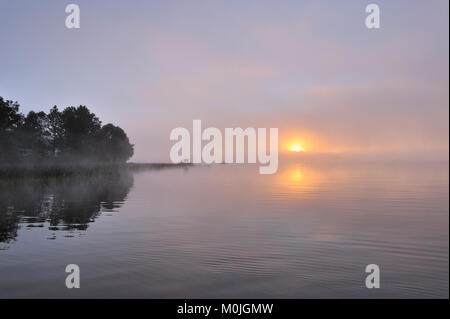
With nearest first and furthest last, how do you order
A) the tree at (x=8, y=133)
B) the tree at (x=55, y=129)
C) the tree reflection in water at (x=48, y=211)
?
the tree reflection in water at (x=48, y=211) < the tree at (x=8, y=133) < the tree at (x=55, y=129)

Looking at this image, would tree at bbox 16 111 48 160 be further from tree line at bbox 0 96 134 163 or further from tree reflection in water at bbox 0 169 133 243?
tree reflection in water at bbox 0 169 133 243

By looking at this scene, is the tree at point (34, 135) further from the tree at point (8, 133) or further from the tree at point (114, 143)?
the tree at point (114, 143)

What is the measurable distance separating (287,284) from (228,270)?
7.80ft

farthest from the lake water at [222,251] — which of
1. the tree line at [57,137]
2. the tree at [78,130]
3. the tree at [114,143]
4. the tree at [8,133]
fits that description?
the tree at [114,143]

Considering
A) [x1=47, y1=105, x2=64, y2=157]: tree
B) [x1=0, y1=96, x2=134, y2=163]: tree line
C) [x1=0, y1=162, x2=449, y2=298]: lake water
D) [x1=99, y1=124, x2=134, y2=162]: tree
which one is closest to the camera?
[x1=0, y1=162, x2=449, y2=298]: lake water

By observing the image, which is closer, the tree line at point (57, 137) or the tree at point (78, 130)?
the tree line at point (57, 137)

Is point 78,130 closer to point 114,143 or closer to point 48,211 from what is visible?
point 114,143

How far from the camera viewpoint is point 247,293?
10.8 meters

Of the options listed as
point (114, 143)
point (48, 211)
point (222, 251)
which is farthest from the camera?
point (114, 143)

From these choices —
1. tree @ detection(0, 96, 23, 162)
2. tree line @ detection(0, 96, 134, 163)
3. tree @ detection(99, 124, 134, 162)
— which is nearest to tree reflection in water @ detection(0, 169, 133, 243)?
tree @ detection(0, 96, 23, 162)

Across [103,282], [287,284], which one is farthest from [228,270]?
[103,282]

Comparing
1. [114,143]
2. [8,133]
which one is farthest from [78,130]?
[114,143]
